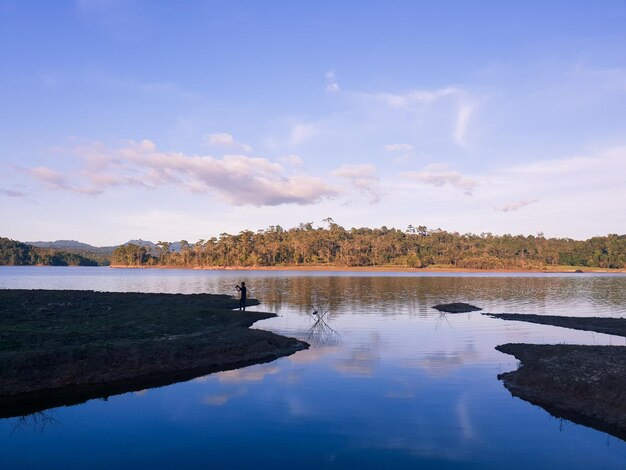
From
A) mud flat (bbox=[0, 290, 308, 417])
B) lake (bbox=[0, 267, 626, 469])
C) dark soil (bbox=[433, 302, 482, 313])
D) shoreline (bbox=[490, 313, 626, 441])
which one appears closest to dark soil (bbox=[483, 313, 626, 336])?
dark soil (bbox=[433, 302, 482, 313])

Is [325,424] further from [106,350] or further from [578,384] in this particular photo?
[106,350]

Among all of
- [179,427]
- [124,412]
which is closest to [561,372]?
[179,427]

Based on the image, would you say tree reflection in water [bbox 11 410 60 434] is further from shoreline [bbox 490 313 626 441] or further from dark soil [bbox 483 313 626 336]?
dark soil [bbox 483 313 626 336]

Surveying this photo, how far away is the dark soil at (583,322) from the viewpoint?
4388cm

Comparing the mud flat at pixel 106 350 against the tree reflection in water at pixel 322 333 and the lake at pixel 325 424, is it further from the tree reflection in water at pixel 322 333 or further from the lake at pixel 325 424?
the tree reflection in water at pixel 322 333

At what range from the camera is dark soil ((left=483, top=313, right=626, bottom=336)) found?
1727 inches

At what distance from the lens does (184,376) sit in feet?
89.8

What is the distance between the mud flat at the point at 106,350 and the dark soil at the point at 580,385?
16.2 metres

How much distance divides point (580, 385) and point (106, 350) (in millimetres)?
25742

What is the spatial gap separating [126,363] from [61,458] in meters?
10.9

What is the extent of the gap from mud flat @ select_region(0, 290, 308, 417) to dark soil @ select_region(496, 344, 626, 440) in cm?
1615

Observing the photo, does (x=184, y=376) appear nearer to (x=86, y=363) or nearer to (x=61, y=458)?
(x=86, y=363)

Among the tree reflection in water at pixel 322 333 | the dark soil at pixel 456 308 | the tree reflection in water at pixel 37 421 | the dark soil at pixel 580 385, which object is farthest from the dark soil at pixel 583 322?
the tree reflection in water at pixel 37 421

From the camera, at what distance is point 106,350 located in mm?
27578
